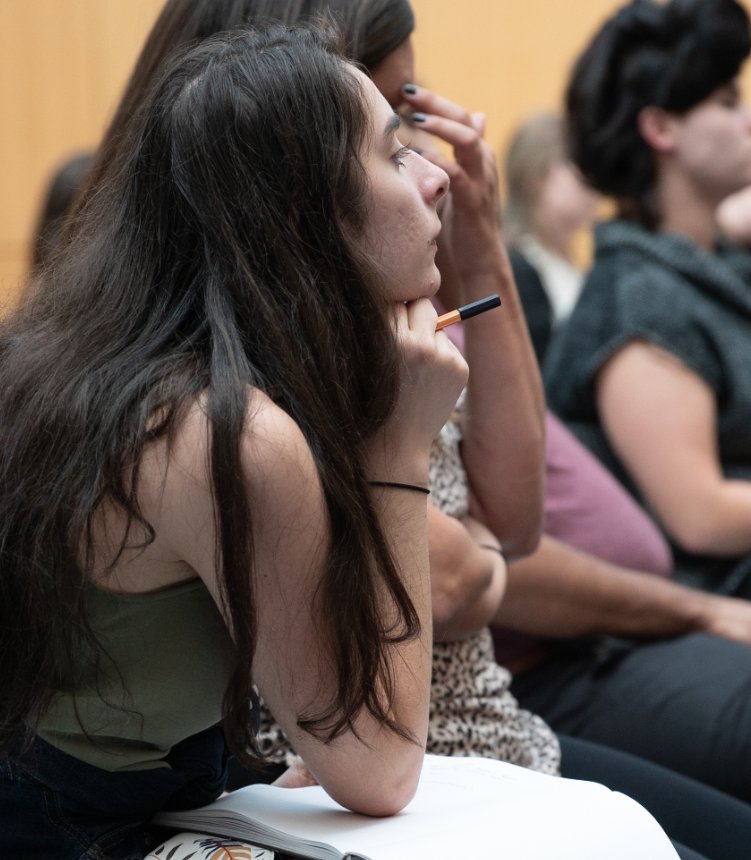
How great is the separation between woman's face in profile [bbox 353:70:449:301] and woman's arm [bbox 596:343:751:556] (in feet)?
3.12

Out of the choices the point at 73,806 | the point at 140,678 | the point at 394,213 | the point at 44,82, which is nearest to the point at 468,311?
the point at 394,213

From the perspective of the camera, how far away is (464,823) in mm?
979

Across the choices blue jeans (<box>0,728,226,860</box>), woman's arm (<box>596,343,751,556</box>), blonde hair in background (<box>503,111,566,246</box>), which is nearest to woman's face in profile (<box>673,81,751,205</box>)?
woman's arm (<box>596,343,751,556</box>)

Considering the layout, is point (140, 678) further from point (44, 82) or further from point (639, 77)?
point (44, 82)

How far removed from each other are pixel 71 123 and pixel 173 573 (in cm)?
440

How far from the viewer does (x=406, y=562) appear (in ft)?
3.55

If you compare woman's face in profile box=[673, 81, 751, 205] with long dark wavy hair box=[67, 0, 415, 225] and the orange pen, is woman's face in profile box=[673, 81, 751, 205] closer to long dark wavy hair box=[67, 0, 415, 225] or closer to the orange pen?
long dark wavy hair box=[67, 0, 415, 225]

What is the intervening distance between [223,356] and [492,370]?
0.59 metres

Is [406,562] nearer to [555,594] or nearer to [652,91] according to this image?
[555,594]

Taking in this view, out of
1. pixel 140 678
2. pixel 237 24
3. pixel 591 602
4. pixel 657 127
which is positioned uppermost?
pixel 237 24

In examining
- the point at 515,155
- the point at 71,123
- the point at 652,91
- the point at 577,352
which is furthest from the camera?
the point at 71,123

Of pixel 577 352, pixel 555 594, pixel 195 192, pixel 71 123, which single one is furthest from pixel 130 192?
pixel 71 123

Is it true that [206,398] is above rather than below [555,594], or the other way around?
above

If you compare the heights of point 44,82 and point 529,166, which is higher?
point 44,82
